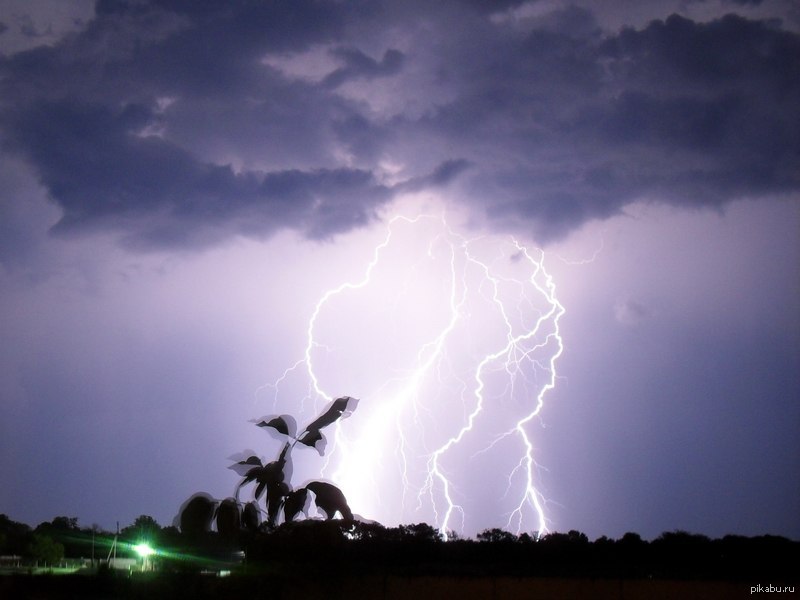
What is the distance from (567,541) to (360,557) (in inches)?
275

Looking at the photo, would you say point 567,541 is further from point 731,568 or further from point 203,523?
point 203,523

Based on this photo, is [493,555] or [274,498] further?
[493,555]

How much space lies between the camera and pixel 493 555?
1650 centimetres

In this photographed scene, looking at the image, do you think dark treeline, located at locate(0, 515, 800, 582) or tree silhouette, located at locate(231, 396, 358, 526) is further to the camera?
dark treeline, located at locate(0, 515, 800, 582)

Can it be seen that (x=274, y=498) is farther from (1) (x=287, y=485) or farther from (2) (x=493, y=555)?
(2) (x=493, y=555)

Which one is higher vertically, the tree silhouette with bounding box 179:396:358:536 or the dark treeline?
the tree silhouette with bounding box 179:396:358:536

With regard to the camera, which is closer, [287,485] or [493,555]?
[287,485]

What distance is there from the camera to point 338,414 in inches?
224

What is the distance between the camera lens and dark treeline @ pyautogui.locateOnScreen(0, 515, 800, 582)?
10453 mm

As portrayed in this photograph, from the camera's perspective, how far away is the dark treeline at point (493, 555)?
10.5 m

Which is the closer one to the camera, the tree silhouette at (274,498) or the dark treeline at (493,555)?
the tree silhouette at (274,498)

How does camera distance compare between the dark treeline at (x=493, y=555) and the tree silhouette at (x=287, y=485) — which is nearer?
the tree silhouette at (x=287, y=485)

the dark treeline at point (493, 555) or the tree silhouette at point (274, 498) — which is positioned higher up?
the tree silhouette at point (274, 498)

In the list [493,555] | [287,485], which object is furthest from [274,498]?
[493,555]
